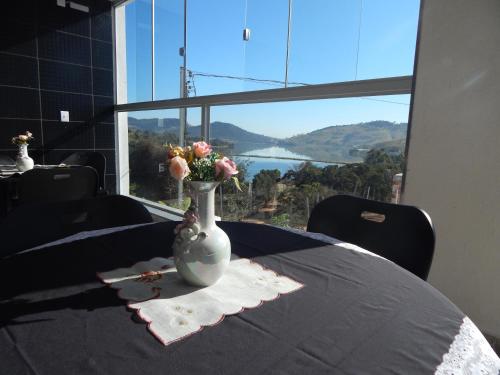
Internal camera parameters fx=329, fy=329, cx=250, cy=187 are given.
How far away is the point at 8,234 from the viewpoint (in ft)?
3.85

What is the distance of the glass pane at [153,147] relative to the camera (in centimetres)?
399

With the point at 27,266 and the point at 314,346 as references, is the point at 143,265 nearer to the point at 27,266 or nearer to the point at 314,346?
the point at 27,266

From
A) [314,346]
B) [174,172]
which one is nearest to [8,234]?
[174,172]

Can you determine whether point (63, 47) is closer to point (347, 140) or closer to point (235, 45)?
point (235, 45)

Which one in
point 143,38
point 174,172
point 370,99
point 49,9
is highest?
point 49,9

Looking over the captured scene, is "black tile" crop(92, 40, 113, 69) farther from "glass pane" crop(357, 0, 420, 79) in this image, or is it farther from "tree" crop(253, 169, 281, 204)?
"glass pane" crop(357, 0, 420, 79)

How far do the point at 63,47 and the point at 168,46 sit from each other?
1555mm

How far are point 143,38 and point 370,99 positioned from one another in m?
3.26

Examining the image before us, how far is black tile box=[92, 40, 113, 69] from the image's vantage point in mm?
4574

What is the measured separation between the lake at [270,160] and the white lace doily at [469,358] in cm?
222

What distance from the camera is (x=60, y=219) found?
135 centimetres

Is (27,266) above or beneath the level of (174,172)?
beneath

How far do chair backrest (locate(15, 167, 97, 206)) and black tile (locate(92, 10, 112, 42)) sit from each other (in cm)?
305

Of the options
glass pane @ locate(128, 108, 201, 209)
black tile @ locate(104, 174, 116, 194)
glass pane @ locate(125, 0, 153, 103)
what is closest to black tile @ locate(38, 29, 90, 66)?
glass pane @ locate(125, 0, 153, 103)
